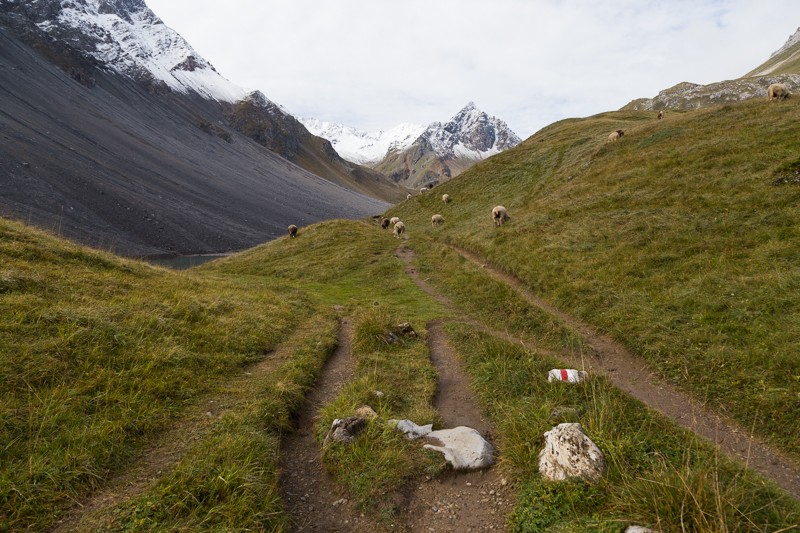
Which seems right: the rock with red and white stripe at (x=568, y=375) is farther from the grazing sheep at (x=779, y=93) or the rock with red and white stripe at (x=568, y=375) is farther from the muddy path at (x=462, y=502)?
the grazing sheep at (x=779, y=93)

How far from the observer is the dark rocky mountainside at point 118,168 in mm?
78125

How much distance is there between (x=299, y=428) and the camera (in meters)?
9.38

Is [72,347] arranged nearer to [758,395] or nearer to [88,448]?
[88,448]

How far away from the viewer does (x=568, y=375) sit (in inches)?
390

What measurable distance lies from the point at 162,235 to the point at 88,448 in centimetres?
9218

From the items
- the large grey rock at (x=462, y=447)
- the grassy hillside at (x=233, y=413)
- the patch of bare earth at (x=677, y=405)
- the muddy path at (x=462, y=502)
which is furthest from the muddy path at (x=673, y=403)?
the muddy path at (x=462, y=502)

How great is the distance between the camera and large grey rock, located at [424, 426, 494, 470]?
7.48 meters

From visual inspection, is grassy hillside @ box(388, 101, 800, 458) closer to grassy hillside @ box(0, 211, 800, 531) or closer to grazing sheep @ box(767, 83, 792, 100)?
grazing sheep @ box(767, 83, 792, 100)

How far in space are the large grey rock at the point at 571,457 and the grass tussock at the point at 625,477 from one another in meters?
0.16

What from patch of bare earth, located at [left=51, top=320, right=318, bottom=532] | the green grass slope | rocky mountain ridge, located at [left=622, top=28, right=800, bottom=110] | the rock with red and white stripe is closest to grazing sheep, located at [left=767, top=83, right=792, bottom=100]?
the rock with red and white stripe

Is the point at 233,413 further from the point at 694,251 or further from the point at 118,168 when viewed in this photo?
the point at 118,168

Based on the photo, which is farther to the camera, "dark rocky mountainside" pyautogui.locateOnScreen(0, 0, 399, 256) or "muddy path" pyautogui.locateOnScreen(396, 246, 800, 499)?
"dark rocky mountainside" pyautogui.locateOnScreen(0, 0, 399, 256)

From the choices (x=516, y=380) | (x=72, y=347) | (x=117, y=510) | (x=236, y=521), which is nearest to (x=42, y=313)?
(x=72, y=347)

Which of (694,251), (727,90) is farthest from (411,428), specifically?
(727,90)
